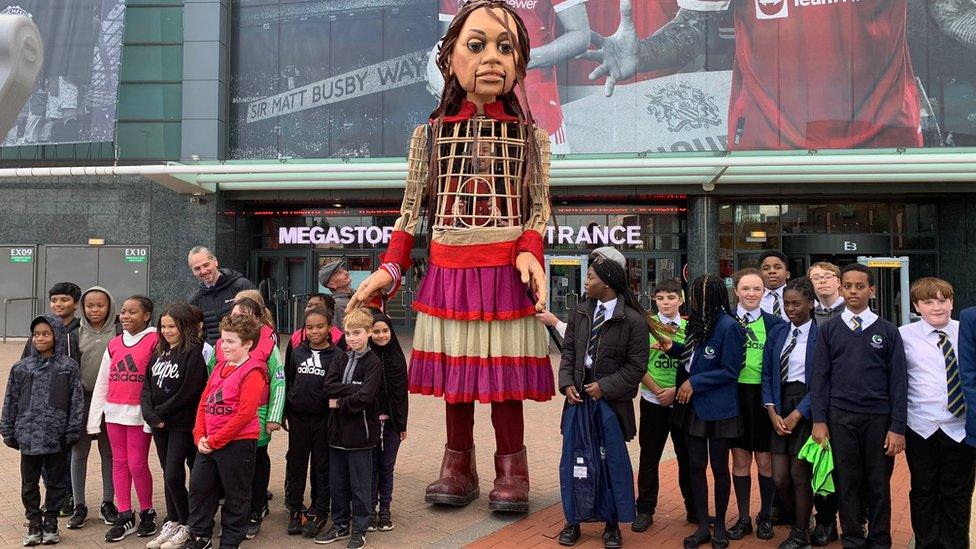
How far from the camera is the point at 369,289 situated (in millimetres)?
4242

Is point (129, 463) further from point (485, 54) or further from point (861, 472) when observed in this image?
point (861, 472)

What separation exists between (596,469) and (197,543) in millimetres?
2090

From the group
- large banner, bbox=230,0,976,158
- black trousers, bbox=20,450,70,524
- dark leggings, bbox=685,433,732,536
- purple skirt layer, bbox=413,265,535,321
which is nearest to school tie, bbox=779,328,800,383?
dark leggings, bbox=685,433,732,536

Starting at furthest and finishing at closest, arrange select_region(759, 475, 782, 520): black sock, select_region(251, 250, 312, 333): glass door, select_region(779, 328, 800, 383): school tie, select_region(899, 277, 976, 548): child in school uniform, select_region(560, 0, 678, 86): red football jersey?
select_region(251, 250, 312, 333): glass door, select_region(560, 0, 678, 86): red football jersey, select_region(759, 475, 782, 520): black sock, select_region(779, 328, 800, 383): school tie, select_region(899, 277, 976, 548): child in school uniform

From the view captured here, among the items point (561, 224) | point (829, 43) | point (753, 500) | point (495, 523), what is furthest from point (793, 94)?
point (495, 523)

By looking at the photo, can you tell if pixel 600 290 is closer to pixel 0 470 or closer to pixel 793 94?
pixel 0 470

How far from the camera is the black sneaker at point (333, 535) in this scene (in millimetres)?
3904

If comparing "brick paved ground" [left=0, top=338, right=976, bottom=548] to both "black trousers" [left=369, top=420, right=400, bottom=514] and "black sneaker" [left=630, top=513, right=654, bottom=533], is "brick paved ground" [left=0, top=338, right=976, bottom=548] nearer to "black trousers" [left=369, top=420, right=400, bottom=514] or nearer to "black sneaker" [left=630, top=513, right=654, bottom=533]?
"black sneaker" [left=630, top=513, right=654, bottom=533]

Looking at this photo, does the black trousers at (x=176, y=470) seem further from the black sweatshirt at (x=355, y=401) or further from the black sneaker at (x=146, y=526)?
the black sweatshirt at (x=355, y=401)

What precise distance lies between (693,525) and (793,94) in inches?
502

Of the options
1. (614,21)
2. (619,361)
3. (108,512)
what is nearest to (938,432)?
(619,361)

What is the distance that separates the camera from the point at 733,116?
14875mm

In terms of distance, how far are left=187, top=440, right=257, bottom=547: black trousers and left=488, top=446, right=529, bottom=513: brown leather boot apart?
55.7 inches

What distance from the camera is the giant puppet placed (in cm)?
418
